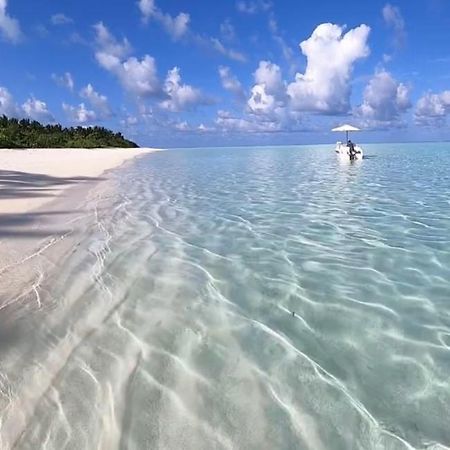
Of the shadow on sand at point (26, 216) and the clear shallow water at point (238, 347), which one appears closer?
the clear shallow water at point (238, 347)

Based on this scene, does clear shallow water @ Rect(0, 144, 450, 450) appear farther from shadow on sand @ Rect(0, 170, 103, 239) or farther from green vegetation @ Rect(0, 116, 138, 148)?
green vegetation @ Rect(0, 116, 138, 148)

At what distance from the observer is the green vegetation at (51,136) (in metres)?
54.6

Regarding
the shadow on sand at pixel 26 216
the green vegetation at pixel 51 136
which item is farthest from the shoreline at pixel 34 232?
the green vegetation at pixel 51 136

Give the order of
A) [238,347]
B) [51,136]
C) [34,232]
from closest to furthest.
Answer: [238,347], [34,232], [51,136]

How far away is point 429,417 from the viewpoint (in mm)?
2801

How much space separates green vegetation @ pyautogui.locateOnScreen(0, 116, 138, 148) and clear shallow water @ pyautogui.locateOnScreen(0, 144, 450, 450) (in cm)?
5044

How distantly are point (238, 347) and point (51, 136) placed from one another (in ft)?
233

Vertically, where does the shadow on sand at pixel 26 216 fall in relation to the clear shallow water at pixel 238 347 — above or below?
above

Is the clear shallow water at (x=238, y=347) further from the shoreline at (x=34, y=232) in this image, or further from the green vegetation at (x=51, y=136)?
the green vegetation at (x=51, y=136)

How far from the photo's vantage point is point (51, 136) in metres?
68.1

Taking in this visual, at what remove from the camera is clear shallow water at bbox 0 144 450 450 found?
8.91ft

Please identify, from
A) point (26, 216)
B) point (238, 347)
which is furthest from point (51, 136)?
point (238, 347)

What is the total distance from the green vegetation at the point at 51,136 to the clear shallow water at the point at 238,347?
5044cm

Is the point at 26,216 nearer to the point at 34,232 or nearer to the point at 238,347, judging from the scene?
the point at 34,232
